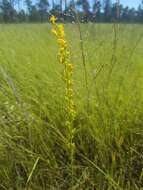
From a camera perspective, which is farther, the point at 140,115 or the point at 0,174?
the point at 140,115

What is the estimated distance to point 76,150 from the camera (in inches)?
66.1

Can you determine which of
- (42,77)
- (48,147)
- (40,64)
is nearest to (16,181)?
(48,147)

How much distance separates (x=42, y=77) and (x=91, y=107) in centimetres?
60

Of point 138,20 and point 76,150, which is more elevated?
point 138,20

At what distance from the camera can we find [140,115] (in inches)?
72.6

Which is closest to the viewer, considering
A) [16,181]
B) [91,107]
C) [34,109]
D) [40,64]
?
[16,181]

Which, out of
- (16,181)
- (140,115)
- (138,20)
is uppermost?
(138,20)

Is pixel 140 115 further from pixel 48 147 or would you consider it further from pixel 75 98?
pixel 48 147

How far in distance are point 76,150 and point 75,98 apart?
325 mm

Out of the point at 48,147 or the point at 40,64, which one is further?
the point at 40,64

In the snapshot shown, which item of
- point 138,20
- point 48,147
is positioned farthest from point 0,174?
point 138,20

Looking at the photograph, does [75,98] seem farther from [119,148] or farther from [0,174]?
[0,174]

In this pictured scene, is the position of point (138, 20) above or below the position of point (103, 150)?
above

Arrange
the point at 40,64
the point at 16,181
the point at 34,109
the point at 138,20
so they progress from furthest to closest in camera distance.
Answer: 1. the point at 138,20
2. the point at 40,64
3. the point at 34,109
4. the point at 16,181
